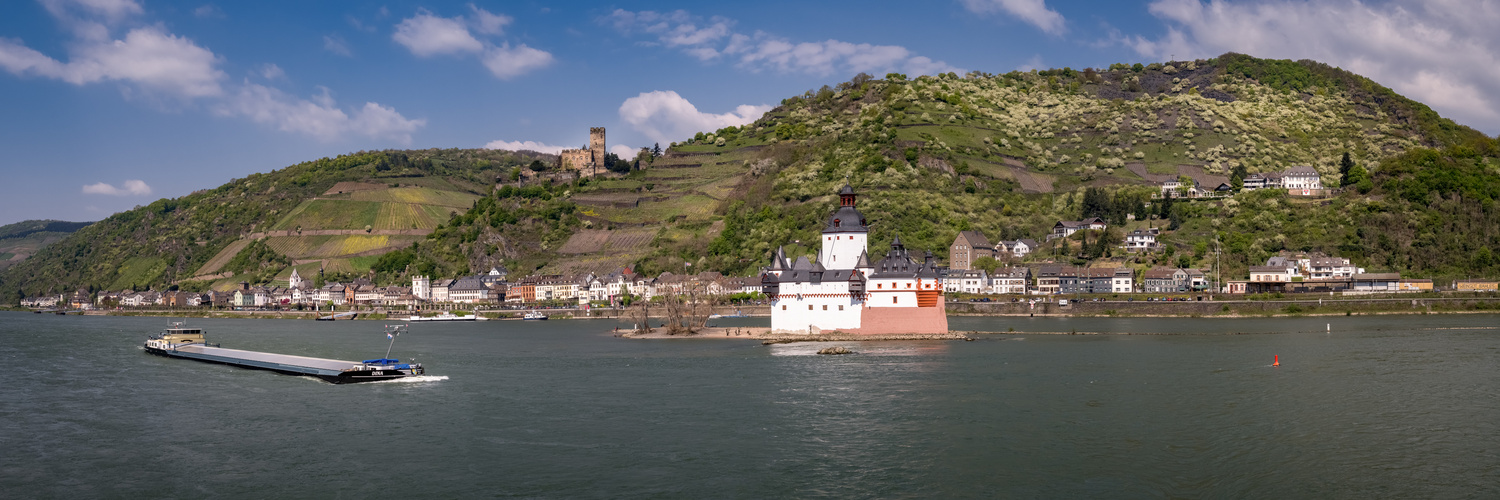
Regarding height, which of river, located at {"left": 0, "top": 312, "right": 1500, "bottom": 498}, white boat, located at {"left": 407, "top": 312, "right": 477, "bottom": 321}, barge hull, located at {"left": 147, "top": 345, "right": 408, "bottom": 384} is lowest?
river, located at {"left": 0, "top": 312, "right": 1500, "bottom": 498}

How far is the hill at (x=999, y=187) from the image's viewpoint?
115m

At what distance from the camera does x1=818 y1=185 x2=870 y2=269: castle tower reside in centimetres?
6675

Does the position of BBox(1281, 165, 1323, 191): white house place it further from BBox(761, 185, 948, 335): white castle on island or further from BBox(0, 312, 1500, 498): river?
BBox(761, 185, 948, 335): white castle on island

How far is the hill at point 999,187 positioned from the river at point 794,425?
5878 centimetres

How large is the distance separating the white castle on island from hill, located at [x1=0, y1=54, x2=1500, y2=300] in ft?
137

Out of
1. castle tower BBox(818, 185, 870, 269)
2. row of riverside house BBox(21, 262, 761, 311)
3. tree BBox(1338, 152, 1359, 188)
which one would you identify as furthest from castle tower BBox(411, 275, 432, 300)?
tree BBox(1338, 152, 1359, 188)

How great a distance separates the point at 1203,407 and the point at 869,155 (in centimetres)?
11315

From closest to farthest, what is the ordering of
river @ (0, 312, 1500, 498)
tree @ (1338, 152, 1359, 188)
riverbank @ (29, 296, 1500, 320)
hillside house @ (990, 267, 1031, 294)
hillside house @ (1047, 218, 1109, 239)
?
river @ (0, 312, 1500, 498), riverbank @ (29, 296, 1500, 320), hillside house @ (990, 267, 1031, 294), hillside house @ (1047, 218, 1109, 239), tree @ (1338, 152, 1359, 188)

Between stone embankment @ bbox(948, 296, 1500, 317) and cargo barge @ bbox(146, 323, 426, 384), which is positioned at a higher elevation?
stone embankment @ bbox(948, 296, 1500, 317)

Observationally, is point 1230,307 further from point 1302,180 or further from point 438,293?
point 438,293

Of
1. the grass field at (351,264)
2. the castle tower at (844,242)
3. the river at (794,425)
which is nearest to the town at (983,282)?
the castle tower at (844,242)

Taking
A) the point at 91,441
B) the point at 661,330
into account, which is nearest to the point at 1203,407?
the point at 91,441

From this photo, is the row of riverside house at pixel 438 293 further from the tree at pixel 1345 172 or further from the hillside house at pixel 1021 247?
the tree at pixel 1345 172

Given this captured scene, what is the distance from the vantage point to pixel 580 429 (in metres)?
33.8
